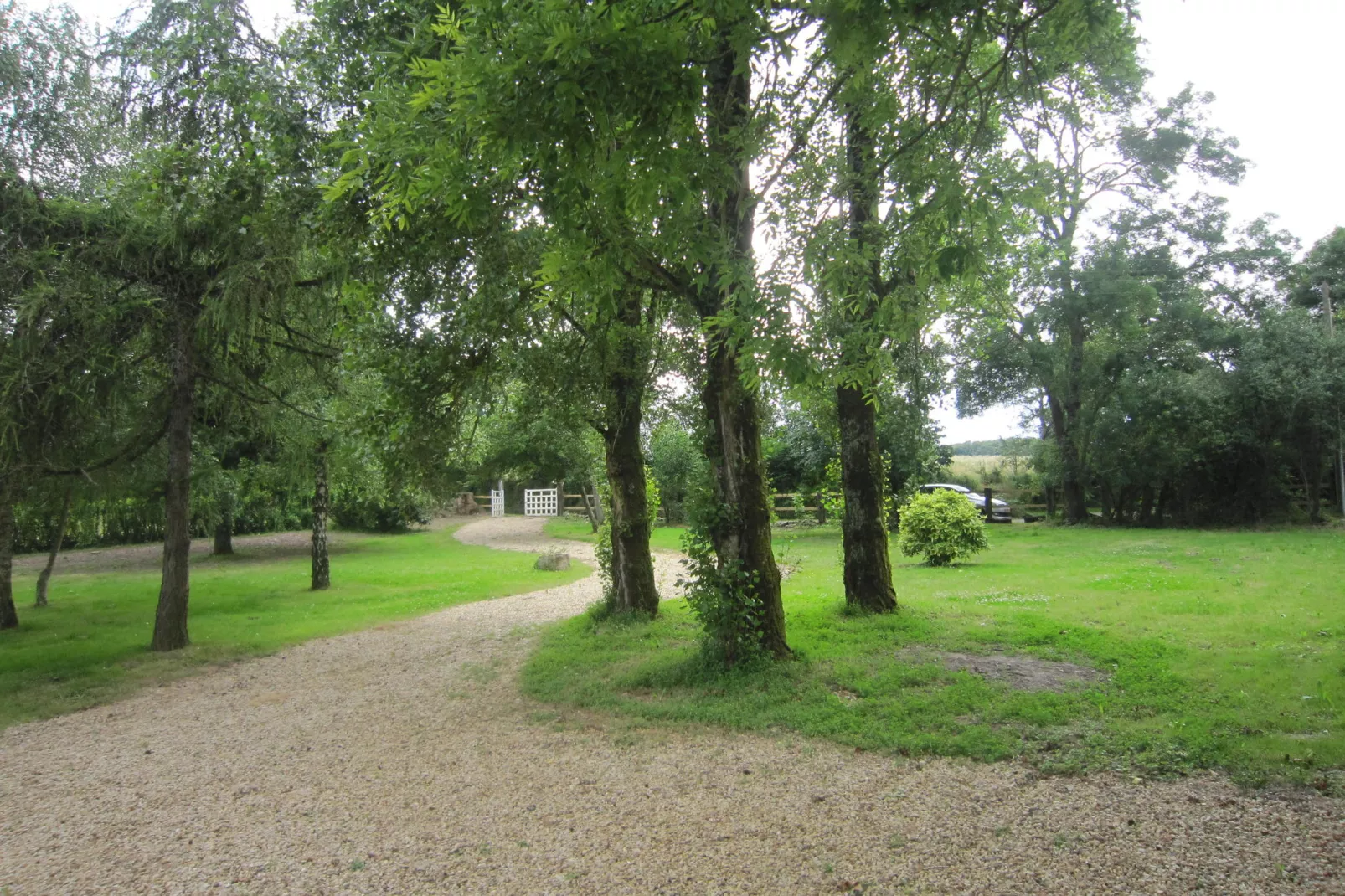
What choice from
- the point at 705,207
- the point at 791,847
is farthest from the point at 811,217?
the point at 791,847

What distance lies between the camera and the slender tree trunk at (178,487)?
9789 mm

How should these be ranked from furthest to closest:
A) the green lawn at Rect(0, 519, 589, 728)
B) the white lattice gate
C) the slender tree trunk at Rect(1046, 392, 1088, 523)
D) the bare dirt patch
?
1. the white lattice gate
2. the slender tree trunk at Rect(1046, 392, 1088, 523)
3. the green lawn at Rect(0, 519, 589, 728)
4. the bare dirt patch

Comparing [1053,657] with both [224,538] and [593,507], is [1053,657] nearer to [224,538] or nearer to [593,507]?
[224,538]

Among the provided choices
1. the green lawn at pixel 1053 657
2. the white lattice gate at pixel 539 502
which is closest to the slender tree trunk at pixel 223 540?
the green lawn at pixel 1053 657

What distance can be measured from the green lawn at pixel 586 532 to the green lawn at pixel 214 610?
393 centimetres

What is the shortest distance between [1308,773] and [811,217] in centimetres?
476

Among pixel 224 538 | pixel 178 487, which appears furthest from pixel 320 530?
pixel 224 538

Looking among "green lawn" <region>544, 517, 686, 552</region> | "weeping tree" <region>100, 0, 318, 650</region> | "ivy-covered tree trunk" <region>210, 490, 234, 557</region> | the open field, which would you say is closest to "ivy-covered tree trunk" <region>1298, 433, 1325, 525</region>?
the open field

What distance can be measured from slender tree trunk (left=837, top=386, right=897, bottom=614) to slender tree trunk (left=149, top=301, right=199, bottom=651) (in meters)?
8.19

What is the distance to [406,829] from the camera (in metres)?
4.45

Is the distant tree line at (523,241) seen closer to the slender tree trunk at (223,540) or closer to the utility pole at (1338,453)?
the slender tree trunk at (223,540)

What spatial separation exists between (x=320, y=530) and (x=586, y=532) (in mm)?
15051

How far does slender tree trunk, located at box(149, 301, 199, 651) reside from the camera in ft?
32.1

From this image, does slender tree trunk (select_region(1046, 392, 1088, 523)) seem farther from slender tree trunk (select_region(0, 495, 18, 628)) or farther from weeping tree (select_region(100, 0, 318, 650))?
slender tree trunk (select_region(0, 495, 18, 628))
